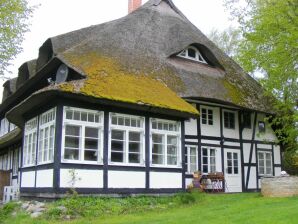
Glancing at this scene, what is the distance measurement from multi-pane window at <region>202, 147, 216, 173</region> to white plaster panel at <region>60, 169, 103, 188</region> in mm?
7061

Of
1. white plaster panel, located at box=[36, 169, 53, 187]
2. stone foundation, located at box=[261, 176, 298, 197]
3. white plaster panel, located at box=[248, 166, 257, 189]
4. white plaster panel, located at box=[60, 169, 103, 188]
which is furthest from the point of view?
white plaster panel, located at box=[248, 166, 257, 189]

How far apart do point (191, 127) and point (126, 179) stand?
19.3ft

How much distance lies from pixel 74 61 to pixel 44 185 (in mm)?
4397

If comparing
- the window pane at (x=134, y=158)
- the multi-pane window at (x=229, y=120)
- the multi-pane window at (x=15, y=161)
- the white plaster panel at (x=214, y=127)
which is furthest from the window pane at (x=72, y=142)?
the multi-pane window at (x=15, y=161)

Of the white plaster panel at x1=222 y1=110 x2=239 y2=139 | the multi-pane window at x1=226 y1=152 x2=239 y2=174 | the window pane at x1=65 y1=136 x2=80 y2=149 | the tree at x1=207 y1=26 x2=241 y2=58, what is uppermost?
the tree at x1=207 y1=26 x2=241 y2=58

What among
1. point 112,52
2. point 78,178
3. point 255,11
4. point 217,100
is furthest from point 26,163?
point 255,11

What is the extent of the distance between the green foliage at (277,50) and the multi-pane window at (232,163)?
2510 mm

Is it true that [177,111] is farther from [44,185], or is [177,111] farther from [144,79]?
[44,185]

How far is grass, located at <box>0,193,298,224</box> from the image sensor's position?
9633 millimetres

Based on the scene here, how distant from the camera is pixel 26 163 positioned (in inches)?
616

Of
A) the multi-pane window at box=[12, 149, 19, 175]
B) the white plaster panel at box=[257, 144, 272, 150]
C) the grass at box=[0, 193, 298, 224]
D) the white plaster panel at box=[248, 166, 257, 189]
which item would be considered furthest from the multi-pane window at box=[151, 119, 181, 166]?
the multi-pane window at box=[12, 149, 19, 175]

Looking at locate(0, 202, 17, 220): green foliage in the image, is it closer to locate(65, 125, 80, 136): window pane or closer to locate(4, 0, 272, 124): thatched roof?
locate(65, 125, 80, 136): window pane

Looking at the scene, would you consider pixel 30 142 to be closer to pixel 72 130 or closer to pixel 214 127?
pixel 72 130

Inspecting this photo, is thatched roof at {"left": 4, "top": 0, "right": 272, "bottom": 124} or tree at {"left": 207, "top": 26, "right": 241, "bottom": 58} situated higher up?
tree at {"left": 207, "top": 26, "right": 241, "bottom": 58}
